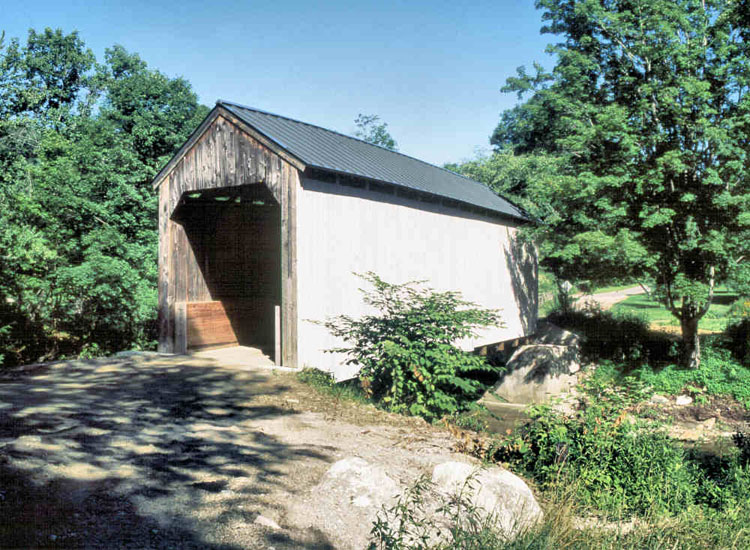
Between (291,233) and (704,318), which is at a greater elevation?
(291,233)

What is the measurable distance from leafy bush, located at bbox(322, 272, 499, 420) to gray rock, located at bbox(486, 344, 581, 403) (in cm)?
717

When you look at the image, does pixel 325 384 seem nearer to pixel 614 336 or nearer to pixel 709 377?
pixel 709 377

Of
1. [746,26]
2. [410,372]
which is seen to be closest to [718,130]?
[746,26]

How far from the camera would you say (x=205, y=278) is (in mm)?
12062

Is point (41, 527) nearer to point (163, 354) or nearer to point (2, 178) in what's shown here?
point (163, 354)

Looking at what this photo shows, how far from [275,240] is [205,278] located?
5.74 feet

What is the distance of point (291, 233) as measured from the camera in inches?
361

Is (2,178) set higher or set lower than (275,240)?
higher

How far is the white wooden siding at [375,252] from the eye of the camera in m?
9.38

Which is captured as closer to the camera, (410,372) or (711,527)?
(711,527)

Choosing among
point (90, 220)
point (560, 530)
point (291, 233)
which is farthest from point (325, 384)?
point (90, 220)

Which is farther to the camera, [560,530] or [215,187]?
[215,187]

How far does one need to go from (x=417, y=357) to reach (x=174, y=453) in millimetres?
3658

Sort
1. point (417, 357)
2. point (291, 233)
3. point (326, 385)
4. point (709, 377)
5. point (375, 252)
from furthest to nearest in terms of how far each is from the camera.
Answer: point (709, 377) < point (375, 252) < point (291, 233) < point (326, 385) < point (417, 357)
